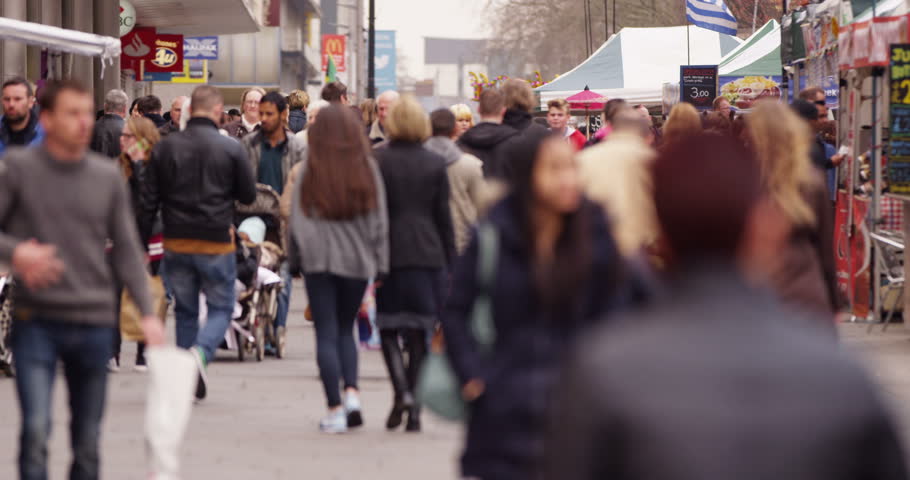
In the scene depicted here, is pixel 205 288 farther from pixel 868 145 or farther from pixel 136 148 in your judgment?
pixel 868 145

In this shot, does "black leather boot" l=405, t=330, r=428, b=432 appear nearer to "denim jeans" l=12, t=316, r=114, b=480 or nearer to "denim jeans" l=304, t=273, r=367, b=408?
"denim jeans" l=304, t=273, r=367, b=408

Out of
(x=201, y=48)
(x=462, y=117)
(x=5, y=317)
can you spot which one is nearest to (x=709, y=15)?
(x=462, y=117)

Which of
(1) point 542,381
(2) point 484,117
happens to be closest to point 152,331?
(1) point 542,381

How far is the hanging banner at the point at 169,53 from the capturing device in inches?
1368

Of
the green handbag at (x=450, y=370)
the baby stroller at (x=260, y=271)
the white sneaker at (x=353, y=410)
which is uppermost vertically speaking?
the green handbag at (x=450, y=370)

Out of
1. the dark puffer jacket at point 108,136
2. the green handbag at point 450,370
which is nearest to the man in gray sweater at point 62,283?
the green handbag at point 450,370

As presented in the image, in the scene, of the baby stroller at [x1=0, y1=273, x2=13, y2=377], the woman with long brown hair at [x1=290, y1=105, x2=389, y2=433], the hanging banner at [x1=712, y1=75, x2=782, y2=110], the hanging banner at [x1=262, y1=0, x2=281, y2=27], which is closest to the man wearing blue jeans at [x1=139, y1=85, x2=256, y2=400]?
the woman with long brown hair at [x1=290, y1=105, x2=389, y2=433]

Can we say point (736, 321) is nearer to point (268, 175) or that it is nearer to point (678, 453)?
point (678, 453)

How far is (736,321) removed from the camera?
7.42 feet

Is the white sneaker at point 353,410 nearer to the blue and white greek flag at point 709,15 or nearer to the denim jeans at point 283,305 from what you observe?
the denim jeans at point 283,305

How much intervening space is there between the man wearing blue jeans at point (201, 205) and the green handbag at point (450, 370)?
4720 mm

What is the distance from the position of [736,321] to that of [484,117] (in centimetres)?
935

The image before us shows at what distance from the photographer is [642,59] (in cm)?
3419

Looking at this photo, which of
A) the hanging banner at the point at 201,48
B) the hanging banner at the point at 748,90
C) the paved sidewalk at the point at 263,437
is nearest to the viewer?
the paved sidewalk at the point at 263,437
